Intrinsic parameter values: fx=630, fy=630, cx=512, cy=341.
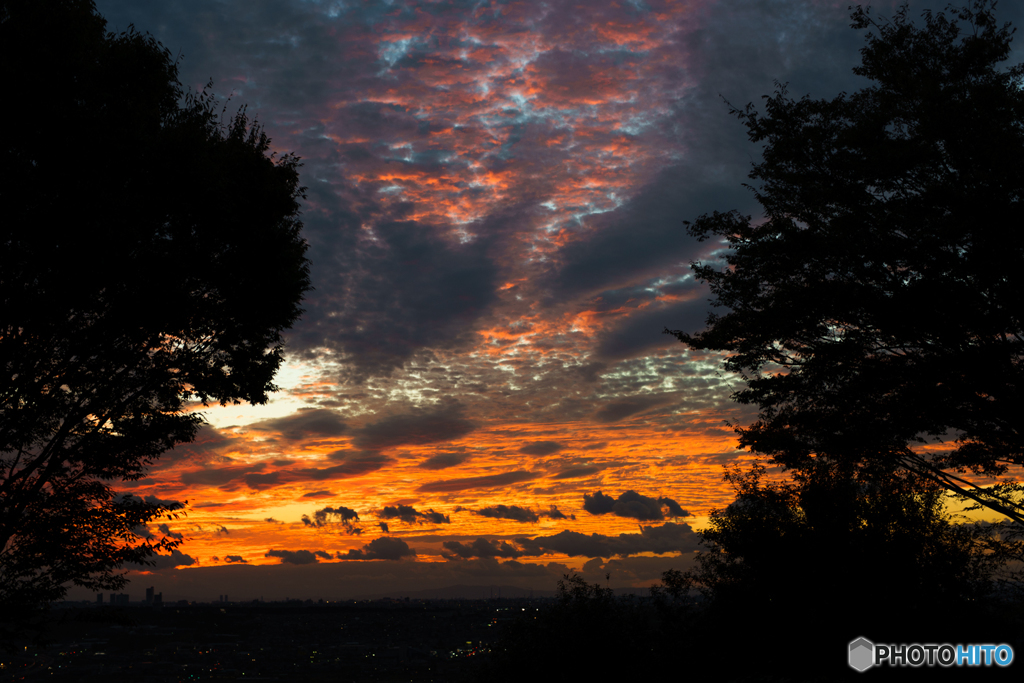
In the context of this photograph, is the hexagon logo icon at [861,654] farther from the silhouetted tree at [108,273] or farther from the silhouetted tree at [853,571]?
the silhouetted tree at [108,273]

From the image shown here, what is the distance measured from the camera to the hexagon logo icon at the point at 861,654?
693 inches

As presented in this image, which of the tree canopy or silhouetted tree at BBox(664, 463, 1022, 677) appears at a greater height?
the tree canopy

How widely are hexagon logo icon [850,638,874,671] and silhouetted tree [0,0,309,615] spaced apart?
18161 millimetres

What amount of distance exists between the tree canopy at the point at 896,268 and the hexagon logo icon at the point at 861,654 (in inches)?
233

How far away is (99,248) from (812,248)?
1532 cm

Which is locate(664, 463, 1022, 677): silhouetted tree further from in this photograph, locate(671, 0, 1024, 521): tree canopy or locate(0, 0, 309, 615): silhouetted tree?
locate(0, 0, 309, 615): silhouetted tree

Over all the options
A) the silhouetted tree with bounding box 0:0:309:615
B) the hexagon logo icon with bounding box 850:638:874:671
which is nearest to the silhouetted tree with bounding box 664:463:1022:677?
the hexagon logo icon with bounding box 850:638:874:671

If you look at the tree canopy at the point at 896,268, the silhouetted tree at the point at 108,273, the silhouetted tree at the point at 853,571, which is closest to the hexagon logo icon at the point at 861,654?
the silhouetted tree at the point at 853,571

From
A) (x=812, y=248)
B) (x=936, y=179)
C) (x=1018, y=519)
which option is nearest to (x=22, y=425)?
(x=812, y=248)

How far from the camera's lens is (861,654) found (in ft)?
58.9

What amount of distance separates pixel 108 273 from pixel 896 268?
16344 millimetres

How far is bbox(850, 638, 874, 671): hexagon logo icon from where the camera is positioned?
17.6 metres

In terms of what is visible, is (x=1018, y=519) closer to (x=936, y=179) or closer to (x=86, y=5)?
(x=936, y=179)

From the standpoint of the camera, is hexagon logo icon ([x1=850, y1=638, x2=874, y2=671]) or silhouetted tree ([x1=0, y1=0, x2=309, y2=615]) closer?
silhouetted tree ([x1=0, y1=0, x2=309, y2=615])
